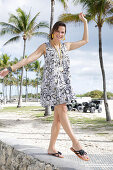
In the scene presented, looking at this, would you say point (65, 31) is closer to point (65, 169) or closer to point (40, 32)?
point (65, 169)

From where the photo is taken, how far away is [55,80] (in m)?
2.83

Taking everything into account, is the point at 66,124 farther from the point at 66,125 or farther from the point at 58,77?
the point at 58,77

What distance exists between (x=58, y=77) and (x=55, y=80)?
0.05 meters

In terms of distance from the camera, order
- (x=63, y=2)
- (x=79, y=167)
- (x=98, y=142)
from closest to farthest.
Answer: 1. (x=79, y=167)
2. (x=98, y=142)
3. (x=63, y=2)

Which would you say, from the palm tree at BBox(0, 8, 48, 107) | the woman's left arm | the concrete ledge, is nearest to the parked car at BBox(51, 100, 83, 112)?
the palm tree at BBox(0, 8, 48, 107)

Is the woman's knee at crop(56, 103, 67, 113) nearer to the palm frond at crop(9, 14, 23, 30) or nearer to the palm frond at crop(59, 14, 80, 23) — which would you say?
the palm frond at crop(59, 14, 80, 23)

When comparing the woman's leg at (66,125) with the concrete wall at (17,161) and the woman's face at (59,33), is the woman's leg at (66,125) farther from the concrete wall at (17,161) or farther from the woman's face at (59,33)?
the woman's face at (59,33)

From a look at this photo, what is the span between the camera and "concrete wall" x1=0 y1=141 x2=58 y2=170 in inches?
126

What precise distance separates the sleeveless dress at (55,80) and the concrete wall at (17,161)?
88 centimetres

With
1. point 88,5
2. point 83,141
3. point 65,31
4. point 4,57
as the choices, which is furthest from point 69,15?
point 4,57

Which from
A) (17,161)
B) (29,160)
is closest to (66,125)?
(29,160)

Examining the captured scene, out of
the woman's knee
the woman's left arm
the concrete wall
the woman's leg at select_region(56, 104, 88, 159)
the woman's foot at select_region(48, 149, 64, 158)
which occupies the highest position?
the woman's left arm

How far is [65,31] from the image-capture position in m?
3.00

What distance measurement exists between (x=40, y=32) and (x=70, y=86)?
20415 millimetres
